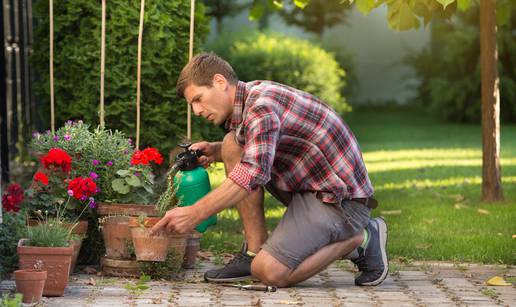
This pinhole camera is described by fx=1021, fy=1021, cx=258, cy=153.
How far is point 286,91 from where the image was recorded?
15.8 feet

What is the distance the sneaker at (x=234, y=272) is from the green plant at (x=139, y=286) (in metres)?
0.30

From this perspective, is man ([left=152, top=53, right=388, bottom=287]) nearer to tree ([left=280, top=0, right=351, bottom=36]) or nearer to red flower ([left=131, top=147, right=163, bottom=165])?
red flower ([left=131, top=147, right=163, bottom=165])

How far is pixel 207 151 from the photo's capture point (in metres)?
5.27

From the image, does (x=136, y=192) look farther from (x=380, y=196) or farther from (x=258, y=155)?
(x=380, y=196)

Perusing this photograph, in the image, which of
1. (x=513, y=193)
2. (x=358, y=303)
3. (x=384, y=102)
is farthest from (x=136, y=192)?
(x=384, y=102)

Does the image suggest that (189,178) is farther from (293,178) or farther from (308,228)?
(308,228)

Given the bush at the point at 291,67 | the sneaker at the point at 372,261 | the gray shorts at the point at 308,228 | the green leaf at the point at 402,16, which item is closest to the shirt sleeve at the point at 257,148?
the gray shorts at the point at 308,228

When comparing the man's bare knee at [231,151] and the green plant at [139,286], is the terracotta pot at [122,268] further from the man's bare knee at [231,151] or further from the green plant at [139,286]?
the man's bare knee at [231,151]

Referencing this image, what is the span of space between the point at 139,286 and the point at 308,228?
85cm

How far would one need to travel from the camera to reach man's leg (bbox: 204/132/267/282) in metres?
5.05

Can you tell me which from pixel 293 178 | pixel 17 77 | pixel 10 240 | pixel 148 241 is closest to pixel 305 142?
pixel 293 178

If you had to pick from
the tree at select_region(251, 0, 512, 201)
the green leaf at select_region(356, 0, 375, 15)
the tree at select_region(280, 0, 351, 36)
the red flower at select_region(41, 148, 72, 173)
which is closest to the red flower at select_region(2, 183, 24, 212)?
the red flower at select_region(41, 148, 72, 173)

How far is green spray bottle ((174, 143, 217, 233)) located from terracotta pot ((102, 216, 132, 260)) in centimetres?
31

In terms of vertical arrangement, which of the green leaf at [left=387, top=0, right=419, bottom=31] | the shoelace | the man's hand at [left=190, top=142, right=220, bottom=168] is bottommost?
the shoelace
